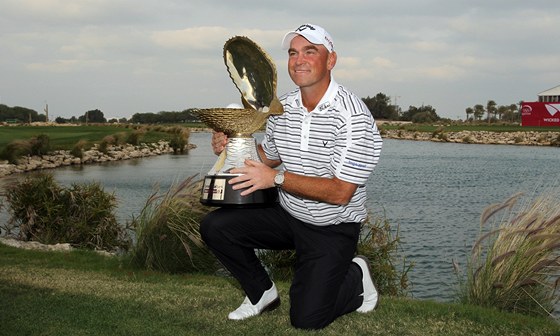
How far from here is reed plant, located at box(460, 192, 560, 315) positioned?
6.04 m

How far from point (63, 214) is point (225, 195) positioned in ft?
20.2

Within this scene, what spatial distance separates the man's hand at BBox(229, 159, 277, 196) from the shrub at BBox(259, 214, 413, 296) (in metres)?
2.90

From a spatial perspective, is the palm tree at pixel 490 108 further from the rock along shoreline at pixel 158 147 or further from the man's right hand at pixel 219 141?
the man's right hand at pixel 219 141

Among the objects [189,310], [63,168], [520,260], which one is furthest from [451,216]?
[63,168]

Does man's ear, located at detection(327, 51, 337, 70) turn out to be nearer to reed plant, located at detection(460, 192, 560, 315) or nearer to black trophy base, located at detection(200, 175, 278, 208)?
black trophy base, located at detection(200, 175, 278, 208)

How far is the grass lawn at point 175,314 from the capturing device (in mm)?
4773

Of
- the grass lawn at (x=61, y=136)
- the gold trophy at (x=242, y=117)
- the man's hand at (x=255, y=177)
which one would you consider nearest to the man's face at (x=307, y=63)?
the gold trophy at (x=242, y=117)

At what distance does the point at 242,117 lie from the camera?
4723 millimetres

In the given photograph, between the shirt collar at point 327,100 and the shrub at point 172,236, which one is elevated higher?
the shirt collar at point 327,100

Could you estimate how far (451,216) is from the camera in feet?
56.5

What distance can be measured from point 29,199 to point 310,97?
6.75 metres

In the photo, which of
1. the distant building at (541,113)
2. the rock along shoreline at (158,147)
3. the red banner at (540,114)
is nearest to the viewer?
the rock along shoreline at (158,147)

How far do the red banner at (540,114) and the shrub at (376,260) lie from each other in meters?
85.2

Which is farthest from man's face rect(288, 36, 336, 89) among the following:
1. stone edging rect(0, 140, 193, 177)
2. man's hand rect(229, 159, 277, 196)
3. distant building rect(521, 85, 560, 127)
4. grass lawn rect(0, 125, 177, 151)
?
distant building rect(521, 85, 560, 127)
